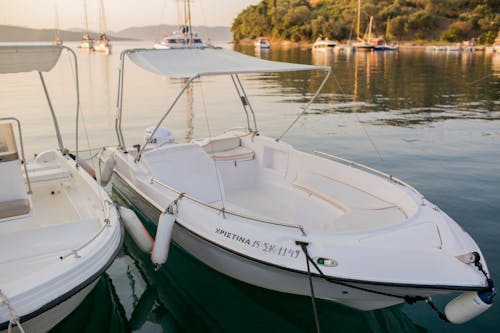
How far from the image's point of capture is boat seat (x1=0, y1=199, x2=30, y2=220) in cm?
527

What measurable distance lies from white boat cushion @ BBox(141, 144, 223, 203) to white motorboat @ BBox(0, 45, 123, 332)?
1.00 metres

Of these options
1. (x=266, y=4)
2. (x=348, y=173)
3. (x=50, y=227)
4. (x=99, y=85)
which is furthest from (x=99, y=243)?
(x=266, y=4)

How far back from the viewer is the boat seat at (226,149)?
24.9ft

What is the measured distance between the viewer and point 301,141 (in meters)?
13.2

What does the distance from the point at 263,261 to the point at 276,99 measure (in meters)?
16.9

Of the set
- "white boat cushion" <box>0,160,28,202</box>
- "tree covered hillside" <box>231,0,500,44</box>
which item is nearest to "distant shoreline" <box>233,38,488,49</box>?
"tree covered hillside" <box>231,0,500,44</box>

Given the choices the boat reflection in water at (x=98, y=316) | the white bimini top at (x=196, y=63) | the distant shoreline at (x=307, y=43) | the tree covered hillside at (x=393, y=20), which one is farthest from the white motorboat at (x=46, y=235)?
the distant shoreline at (x=307, y=43)

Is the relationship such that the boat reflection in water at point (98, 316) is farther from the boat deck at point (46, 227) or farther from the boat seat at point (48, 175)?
the boat seat at point (48, 175)

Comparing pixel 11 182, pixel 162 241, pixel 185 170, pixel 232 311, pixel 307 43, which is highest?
pixel 307 43

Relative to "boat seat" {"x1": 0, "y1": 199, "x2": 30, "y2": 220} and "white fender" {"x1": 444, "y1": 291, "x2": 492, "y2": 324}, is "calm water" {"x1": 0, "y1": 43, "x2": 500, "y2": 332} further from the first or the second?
"boat seat" {"x1": 0, "y1": 199, "x2": 30, "y2": 220}

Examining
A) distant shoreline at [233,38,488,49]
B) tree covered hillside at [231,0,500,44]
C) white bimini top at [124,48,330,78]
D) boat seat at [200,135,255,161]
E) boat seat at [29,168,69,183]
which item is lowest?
boat seat at [29,168,69,183]

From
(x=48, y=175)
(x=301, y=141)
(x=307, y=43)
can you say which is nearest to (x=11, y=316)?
(x=48, y=175)

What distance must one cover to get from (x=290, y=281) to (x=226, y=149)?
393 cm

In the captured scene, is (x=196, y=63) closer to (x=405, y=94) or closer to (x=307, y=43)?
(x=405, y=94)
